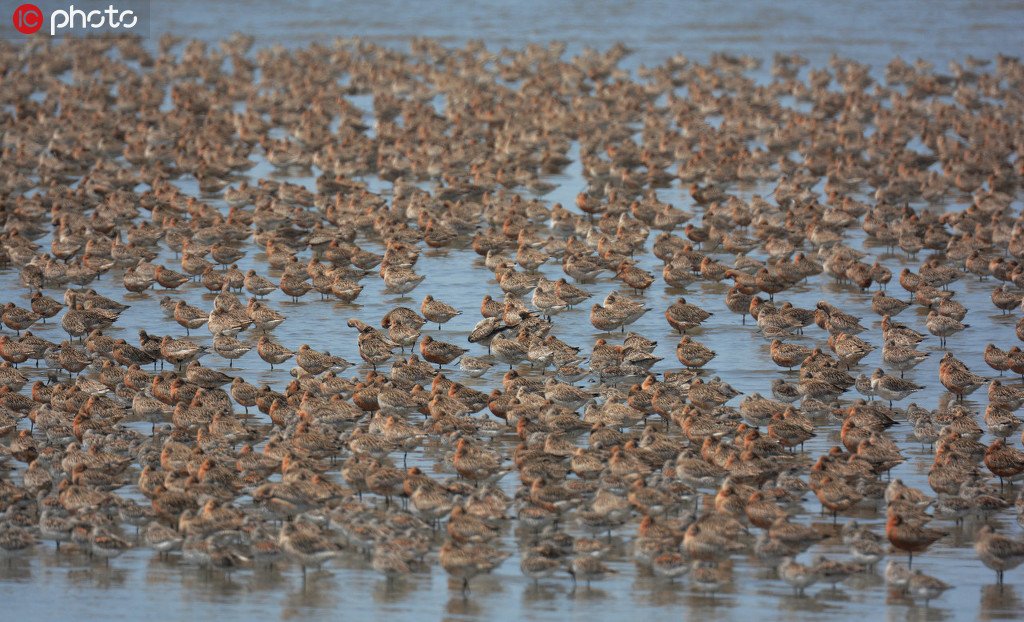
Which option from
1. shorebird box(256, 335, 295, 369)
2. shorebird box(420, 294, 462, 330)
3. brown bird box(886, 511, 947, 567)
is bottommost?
brown bird box(886, 511, 947, 567)

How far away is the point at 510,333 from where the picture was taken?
23.1m

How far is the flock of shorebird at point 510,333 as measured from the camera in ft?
50.6

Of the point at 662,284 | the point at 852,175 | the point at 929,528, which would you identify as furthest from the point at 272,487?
the point at 852,175

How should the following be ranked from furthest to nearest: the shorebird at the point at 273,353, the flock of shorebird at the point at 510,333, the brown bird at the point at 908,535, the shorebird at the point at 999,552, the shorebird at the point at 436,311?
1. the shorebird at the point at 436,311
2. the shorebird at the point at 273,353
3. the flock of shorebird at the point at 510,333
4. the brown bird at the point at 908,535
5. the shorebird at the point at 999,552

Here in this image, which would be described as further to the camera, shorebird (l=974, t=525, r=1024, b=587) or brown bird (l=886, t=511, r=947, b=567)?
brown bird (l=886, t=511, r=947, b=567)

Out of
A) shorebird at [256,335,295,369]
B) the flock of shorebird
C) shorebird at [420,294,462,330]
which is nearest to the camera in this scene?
the flock of shorebird

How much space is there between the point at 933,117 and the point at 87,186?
2349 centimetres

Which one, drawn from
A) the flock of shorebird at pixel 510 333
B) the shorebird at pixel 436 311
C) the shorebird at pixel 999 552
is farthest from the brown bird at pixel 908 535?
the shorebird at pixel 436 311

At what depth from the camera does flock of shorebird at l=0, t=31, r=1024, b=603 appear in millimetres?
15438

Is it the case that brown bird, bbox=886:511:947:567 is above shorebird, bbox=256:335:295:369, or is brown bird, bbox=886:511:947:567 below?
below

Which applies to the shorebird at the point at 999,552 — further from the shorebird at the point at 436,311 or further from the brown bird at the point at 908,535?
the shorebird at the point at 436,311

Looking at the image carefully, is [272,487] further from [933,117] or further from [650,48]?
[650,48]

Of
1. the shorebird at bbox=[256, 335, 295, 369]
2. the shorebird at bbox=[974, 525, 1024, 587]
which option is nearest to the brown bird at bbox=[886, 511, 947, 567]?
the shorebird at bbox=[974, 525, 1024, 587]

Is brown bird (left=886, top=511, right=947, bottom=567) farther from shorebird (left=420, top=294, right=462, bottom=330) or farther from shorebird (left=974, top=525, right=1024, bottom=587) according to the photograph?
shorebird (left=420, top=294, right=462, bottom=330)
